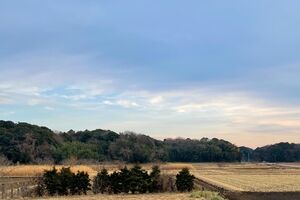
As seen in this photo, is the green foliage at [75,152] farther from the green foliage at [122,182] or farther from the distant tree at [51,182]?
the distant tree at [51,182]

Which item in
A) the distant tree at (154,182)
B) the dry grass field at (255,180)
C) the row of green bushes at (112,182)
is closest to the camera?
the row of green bushes at (112,182)

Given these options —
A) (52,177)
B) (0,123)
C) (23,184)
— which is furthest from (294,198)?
(0,123)

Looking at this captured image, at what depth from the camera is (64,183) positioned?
37094 mm

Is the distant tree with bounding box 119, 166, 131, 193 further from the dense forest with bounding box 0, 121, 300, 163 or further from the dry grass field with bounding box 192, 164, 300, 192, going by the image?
the dense forest with bounding box 0, 121, 300, 163

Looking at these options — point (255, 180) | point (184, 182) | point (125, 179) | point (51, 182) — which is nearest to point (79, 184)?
point (51, 182)

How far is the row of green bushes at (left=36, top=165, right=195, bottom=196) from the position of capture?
3666 cm

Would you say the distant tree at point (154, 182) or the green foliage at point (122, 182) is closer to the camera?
the green foliage at point (122, 182)

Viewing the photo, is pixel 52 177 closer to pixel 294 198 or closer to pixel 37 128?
pixel 294 198

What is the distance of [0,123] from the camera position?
418 feet

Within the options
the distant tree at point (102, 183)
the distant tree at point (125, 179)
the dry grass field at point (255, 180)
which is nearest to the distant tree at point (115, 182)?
the distant tree at point (125, 179)

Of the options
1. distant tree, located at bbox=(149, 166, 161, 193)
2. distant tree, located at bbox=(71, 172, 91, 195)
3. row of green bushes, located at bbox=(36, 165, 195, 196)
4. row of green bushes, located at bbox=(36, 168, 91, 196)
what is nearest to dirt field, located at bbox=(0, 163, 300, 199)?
row of green bushes, located at bbox=(36, 168, 91, 196)

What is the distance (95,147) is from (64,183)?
90.9 metres

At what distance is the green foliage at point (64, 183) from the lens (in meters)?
36.5

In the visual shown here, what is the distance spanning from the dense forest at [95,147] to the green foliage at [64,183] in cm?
6053
